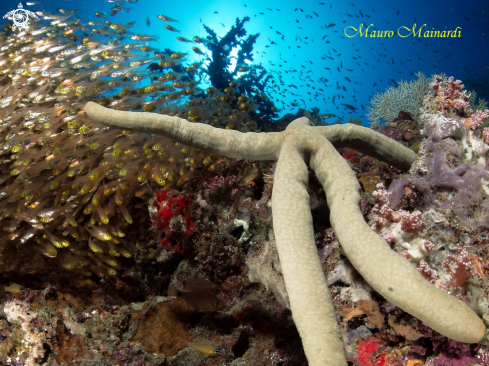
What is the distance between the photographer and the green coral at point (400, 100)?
756 cm

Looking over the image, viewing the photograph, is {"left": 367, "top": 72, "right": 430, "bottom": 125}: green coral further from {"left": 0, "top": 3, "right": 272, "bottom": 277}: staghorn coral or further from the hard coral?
the hard coral

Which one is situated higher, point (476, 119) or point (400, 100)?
point (400, 100)

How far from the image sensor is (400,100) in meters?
8.02

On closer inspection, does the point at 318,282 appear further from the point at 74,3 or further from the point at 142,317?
the point at 74,3

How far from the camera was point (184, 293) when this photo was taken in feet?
12.0

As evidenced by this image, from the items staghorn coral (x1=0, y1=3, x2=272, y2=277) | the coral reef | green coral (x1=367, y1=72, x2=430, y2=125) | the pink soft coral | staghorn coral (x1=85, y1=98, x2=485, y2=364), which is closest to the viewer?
staghorn coral (x1=85, y1=98, x2=485, y2=364)

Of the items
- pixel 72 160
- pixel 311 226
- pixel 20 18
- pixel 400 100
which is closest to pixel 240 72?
pixel 400 100

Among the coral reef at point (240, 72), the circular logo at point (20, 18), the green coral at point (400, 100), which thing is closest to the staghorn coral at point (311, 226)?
the circular logo at point (20, 18)

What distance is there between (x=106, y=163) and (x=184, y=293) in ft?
7.74

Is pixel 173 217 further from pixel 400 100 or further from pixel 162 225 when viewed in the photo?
pixel 400 100

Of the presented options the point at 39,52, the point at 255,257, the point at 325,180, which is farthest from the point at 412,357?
the point at 39,52

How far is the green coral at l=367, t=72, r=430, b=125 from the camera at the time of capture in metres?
7.56

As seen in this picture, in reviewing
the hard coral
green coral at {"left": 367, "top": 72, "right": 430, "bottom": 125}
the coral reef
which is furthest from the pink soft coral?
the coral reef

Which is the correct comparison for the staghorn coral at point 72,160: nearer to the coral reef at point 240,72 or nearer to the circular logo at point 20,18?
the circular logo at point 20,18
